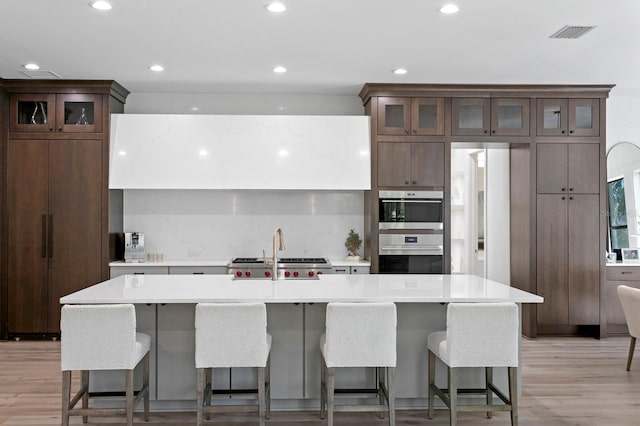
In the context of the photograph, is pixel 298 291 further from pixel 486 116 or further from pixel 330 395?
pixel 486 116

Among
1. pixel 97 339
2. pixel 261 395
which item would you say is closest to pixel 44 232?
pixel 97 339

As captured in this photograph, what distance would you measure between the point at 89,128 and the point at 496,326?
4.53 meters

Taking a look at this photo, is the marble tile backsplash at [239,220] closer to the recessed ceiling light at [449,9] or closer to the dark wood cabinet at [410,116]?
the dark wood cabinet at [410,116]

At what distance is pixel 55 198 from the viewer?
5.66 metres

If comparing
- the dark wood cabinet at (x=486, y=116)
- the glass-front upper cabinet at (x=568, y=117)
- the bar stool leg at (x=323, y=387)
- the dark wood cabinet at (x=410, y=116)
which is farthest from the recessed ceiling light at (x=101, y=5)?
the glass-front upper cabinet at (x=568, y=117)

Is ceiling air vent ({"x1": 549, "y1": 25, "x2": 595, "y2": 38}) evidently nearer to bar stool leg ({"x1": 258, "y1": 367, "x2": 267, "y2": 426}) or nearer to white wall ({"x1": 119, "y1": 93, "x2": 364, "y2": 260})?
white wall ({"x1": 119, "y1": 93, "x2": 364, "y2": 260})

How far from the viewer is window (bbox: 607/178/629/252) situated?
Result: 641cm

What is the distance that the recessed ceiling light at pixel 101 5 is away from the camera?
3528mm

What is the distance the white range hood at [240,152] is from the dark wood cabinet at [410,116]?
230 mm

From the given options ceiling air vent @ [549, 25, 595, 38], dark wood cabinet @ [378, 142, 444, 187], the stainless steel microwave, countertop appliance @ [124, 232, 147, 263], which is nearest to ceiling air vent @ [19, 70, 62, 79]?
countertop appliance @ [124, 232, 147, 263]

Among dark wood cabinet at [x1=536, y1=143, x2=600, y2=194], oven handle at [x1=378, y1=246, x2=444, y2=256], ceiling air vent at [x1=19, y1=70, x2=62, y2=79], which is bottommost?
oven handle at [x1=378, y1=246, x2=444, y2=256]

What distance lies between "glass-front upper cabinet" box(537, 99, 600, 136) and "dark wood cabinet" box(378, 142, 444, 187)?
1153mm

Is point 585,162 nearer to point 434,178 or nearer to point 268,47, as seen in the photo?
point 434,178

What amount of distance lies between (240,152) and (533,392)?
3.57 m
